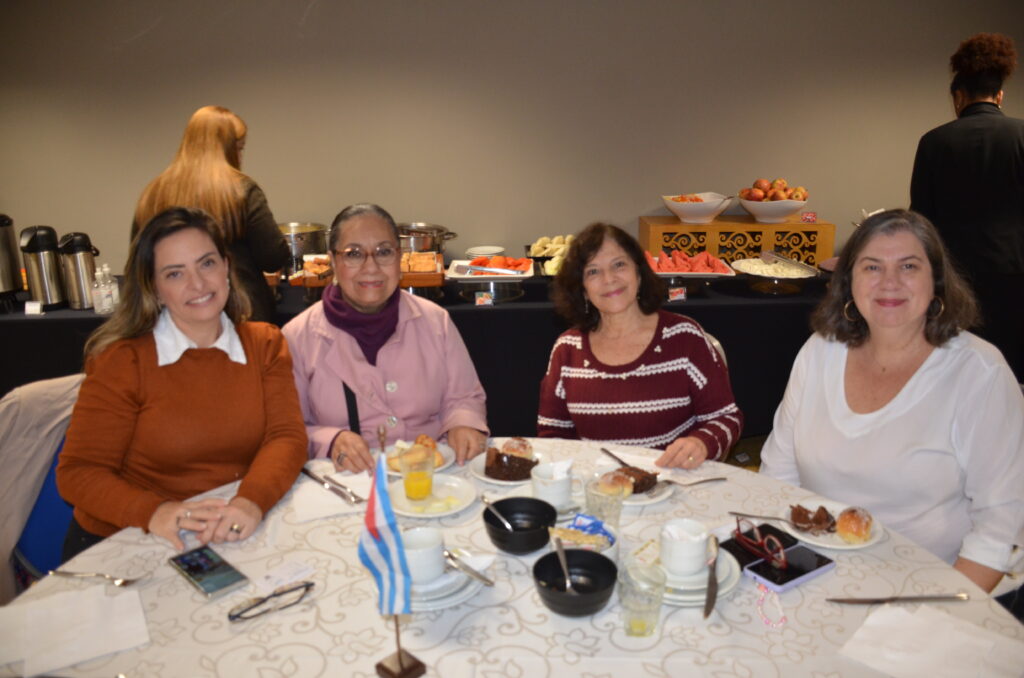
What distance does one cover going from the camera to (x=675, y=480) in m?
1.80

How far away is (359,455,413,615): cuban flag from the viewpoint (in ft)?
3.47

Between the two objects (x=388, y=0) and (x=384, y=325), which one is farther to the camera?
(x=388, y=0)

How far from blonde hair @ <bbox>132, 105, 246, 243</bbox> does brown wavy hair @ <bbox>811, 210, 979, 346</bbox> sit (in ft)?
8.87

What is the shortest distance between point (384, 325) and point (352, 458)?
53 centimetres

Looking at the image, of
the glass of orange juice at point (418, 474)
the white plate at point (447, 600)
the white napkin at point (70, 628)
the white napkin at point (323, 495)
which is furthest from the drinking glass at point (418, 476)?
the white napkin at point (70, 628)

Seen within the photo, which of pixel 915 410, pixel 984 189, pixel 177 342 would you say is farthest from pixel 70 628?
pixel 984 189

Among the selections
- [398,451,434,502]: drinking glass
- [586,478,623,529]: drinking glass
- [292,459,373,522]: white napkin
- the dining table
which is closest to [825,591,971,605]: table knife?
the dining table

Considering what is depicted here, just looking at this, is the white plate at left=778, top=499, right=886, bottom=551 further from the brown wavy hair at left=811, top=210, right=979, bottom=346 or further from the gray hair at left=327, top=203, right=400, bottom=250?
the gray hair at left=327, top=203, right=400, bottom=250

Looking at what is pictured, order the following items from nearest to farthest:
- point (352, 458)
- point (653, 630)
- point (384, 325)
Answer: point (653, 630)
point (352, 458)
point (384, 325)

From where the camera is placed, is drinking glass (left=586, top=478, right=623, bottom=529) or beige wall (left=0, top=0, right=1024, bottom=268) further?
beige wall (left=0, top=0, right=1024, bottom=268)

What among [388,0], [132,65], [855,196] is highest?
[388,0]

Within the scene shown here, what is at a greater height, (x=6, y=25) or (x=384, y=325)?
(x=6, y=25)

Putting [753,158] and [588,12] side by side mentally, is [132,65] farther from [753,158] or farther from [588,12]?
[753,158]

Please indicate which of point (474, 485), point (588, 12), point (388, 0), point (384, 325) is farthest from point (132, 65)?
point (474, 485)
